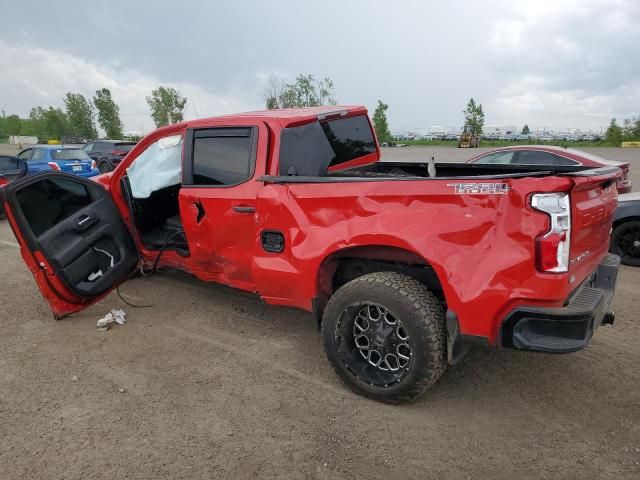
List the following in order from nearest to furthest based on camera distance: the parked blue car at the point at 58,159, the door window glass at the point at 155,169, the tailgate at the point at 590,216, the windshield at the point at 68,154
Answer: the tailgate at the point at 590,216 < the door window glass at the point at 155,169 < the parked blue car at the point at 58,159 < the windshield at the point at 68,154

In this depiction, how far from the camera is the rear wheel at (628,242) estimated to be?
5.92 meters

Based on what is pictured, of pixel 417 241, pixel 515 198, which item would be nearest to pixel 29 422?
pixel 417 241

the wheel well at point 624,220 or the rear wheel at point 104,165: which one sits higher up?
the rear wheel at point 104,165

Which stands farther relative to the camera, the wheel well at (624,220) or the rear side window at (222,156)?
the wheel well at (624,220)

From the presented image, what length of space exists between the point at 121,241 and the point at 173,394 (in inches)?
71.8

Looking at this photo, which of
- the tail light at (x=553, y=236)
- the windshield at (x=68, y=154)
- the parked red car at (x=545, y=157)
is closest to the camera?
the tail light at (x=553, y=236)

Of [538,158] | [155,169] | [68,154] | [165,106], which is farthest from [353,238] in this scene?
[165,106]

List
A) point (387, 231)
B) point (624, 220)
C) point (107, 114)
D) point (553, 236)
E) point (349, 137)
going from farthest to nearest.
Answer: point (107, 114) < point (624, 220) < point (349, 137) < point (387, 231) < point (553, 236)

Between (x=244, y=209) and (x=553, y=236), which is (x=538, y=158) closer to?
(x=244, y=209)

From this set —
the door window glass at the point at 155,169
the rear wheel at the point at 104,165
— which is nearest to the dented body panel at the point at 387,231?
the door window glass at the point at 155,169

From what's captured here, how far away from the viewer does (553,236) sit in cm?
232

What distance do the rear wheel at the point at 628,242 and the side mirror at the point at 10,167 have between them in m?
10.7

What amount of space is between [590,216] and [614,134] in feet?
167

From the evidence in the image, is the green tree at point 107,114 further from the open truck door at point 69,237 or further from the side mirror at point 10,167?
the open truck door at point 69,237
